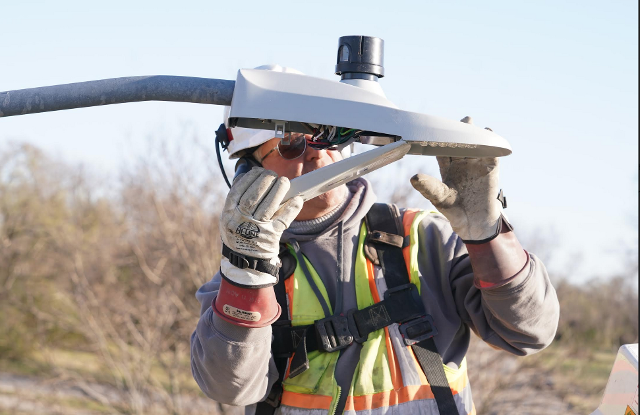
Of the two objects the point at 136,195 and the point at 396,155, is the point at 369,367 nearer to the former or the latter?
the point at 396,155

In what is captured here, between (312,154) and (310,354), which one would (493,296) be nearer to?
(310,354)

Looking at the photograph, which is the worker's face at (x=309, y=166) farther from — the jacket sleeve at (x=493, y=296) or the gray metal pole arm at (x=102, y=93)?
the gray metal pole arm at (x=102, y=93)

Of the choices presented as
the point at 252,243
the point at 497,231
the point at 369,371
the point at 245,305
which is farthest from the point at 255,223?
the point at 497,231

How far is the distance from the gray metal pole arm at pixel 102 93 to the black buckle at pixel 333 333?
39.7 inches

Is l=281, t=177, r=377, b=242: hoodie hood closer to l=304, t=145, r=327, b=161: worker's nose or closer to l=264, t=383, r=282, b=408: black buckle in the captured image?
l=304, t=145, r=327, b=161: worker's nose

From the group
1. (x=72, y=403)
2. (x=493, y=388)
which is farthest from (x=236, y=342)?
(x=72, y=403)

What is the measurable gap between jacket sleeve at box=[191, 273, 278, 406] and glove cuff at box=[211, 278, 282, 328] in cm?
4

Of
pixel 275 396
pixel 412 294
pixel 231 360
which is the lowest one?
pixel 275 396

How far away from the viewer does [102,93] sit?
5.31 ft

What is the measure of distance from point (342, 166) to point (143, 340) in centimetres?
654

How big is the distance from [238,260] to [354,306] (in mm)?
542

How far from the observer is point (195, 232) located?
7.29 meters

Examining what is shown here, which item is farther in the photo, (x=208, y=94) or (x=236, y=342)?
(x=236, y=342)

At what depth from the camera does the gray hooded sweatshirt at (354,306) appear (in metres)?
2.19
